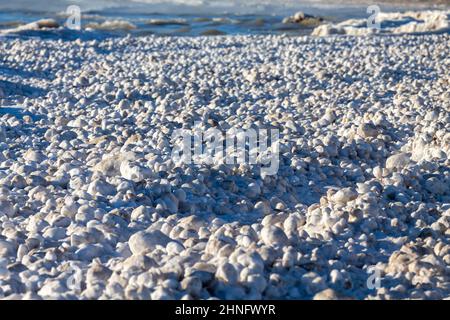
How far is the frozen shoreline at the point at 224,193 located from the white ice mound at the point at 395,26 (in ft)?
35.8

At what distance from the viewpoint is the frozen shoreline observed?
3400mm

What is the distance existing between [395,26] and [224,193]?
20.5 metres

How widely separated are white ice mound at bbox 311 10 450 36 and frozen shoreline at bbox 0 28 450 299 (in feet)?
35.8

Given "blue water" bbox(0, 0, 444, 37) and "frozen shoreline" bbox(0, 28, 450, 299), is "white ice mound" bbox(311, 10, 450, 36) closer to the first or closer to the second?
"blue water" bbox(0, 0, 444, 37)

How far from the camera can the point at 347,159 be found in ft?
19.6

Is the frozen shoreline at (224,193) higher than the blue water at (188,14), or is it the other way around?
the blue water at (188,14)

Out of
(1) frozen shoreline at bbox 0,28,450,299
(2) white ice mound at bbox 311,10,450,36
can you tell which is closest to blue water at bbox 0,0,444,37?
(2) white ice mound at bbox 311,10,450,36

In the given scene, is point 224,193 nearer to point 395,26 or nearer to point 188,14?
point 395,26

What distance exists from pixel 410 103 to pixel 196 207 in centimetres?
470

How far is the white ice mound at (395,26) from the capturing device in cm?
2067

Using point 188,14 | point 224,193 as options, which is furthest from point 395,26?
point 224,193

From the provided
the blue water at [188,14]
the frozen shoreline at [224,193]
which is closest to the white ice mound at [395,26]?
the blue water at [188,14]

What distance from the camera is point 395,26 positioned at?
78.4 ft

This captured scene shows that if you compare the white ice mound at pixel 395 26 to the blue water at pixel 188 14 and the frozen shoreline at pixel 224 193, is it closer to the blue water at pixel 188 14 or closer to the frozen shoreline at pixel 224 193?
the blue water at pixel 188 14
